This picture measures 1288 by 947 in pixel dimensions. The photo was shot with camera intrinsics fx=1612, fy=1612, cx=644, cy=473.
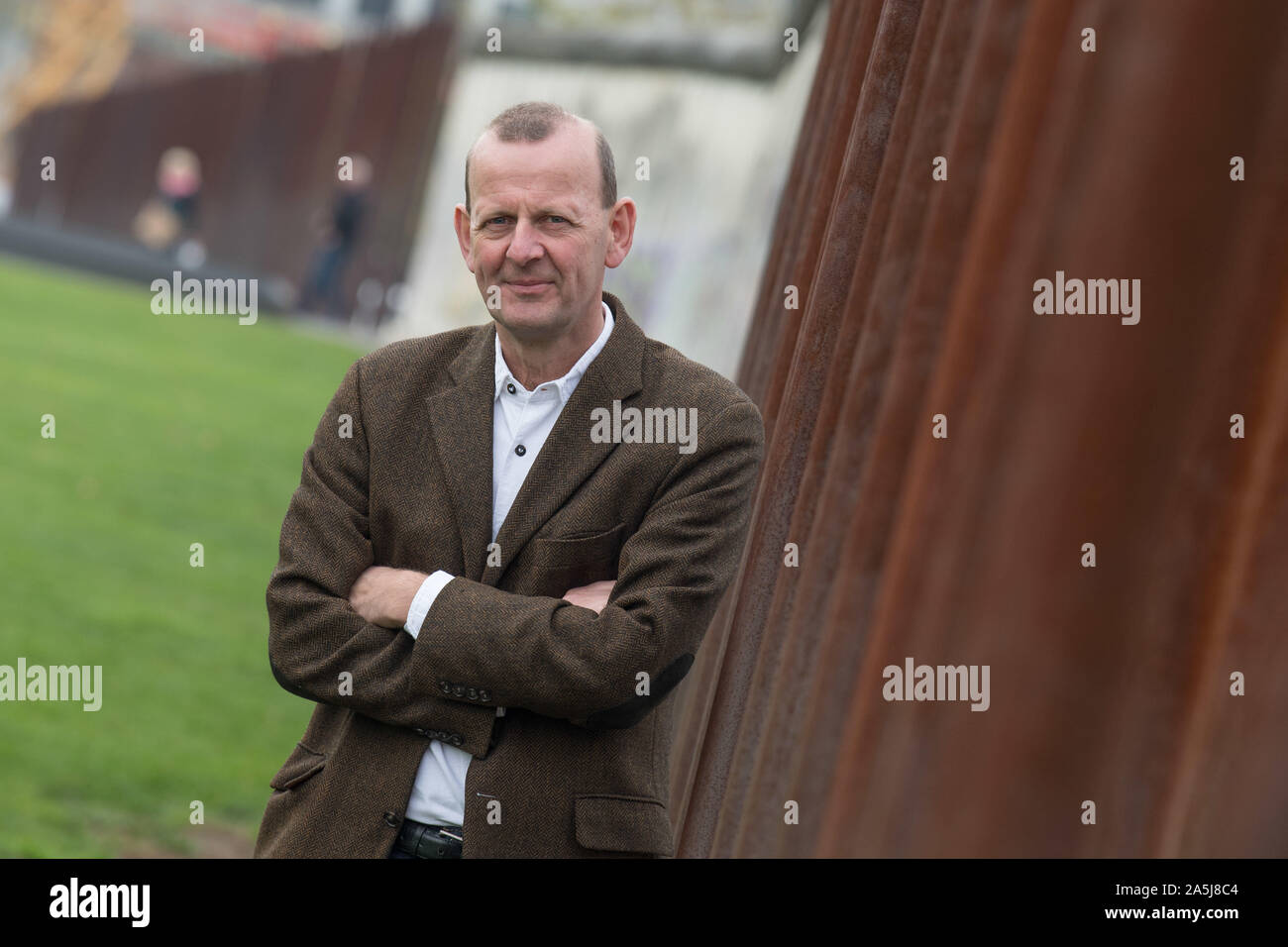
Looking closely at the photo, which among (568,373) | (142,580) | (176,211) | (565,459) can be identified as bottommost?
(565,459)

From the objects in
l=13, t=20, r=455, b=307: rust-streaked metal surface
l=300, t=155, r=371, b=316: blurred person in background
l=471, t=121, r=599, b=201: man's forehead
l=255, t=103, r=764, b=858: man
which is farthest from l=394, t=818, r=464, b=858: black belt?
l=13, t=20, r=455, b=307: rust-streaked metal surface

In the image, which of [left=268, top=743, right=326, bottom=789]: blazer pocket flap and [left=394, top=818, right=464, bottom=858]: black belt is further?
[left=268, top=743, right=326, bottom=789]: blazer pocket flap

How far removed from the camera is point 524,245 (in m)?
2.48

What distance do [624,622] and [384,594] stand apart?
437mm

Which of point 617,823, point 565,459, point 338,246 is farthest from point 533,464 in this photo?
point 338,246

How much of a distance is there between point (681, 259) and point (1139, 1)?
1074 cm

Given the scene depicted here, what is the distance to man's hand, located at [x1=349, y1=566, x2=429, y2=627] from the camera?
105 inches

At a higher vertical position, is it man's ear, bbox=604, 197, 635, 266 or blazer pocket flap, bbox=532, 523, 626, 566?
man's ear, bbox=604, 197, 635, 266

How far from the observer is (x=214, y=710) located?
22.5ft

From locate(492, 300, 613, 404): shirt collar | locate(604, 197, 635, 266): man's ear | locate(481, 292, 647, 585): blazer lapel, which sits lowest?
locate(481, 292, 647, 585): blazer lapel

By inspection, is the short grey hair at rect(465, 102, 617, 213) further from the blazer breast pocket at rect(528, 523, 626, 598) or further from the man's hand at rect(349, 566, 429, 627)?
the man's hand at rect(349, 566, 429, 627)

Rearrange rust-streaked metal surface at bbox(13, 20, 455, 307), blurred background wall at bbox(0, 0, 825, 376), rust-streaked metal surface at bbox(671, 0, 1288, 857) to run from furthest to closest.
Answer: rust-streaked metal surface at bbox(13, 20, 455, 307) → blurred background wall at bbox(0, 0, 825, 376) → rust-streaked metal surface at bbox(671, 0, 1288, 857)

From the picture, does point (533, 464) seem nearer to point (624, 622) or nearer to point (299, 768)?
point (624, 622)
